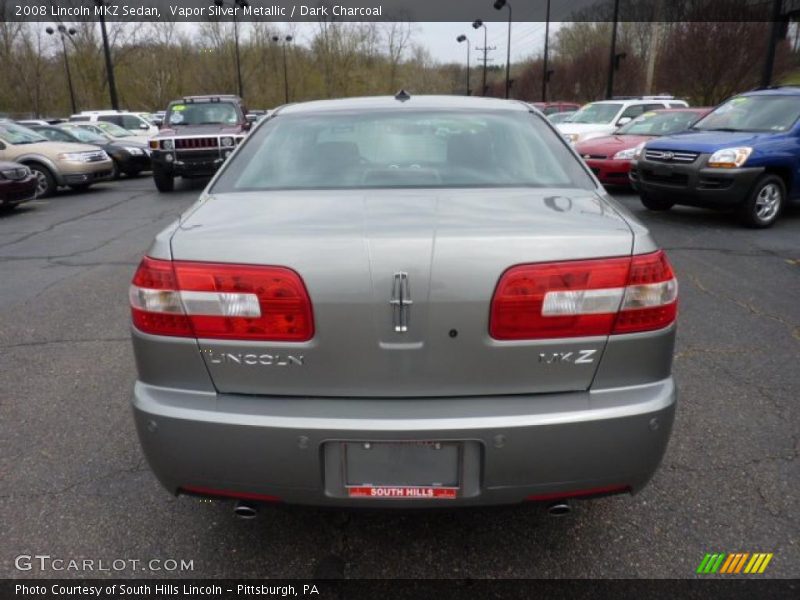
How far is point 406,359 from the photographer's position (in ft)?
5.99

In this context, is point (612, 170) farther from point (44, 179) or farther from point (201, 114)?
point (44, 179)

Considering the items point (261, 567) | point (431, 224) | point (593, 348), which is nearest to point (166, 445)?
point (261, 567)

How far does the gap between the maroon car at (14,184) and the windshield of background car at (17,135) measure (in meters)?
2.97

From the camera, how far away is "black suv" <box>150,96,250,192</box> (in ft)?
42.3

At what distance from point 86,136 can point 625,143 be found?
13.7 meters

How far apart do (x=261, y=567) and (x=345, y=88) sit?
79.4m

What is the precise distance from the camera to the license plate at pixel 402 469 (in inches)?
72.0

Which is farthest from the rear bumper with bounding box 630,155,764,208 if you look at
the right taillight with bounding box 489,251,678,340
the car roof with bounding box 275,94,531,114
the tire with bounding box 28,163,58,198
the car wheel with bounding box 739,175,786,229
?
the tire with bounding box 28,163,58,198

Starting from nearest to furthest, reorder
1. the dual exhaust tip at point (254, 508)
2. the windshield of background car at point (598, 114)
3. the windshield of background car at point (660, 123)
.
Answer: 1. the dual exhaust tip at point (254, 508)
2. the windshield of background car at point (660, 123)
3. the windshield of background car at point (598, 114)

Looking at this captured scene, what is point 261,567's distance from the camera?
227 cm

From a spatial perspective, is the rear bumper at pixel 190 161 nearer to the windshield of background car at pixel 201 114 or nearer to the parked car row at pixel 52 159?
the windshield of background car at pixel 201 114

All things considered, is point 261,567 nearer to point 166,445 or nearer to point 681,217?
point 166,445

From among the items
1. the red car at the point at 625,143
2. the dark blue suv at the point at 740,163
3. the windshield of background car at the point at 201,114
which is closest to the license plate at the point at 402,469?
the dark blue suv at the point at 740,163

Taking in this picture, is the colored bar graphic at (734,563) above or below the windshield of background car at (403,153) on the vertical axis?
below
